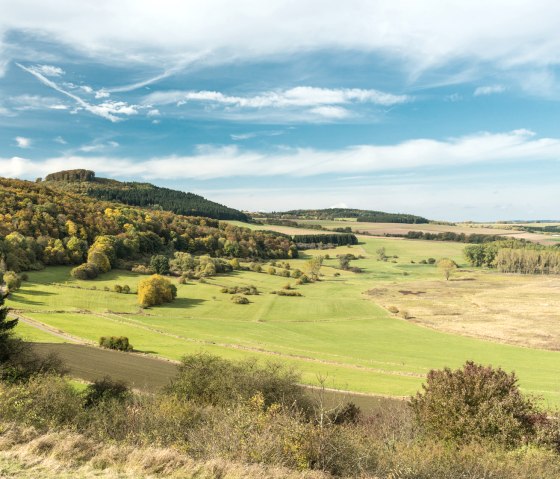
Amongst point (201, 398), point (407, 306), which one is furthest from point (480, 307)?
point (201, 398)

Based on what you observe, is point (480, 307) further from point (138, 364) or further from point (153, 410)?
point (153, 410)

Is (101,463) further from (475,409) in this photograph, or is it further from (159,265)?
(159,265)

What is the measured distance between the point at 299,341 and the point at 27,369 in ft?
114

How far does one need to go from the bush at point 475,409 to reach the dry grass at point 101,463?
10711mm

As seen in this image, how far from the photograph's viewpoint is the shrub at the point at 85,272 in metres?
87.6

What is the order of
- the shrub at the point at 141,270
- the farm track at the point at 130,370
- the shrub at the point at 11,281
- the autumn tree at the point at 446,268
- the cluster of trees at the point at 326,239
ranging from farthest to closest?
1. the cluster of trees at the point at 326,239
2. the autumn tree at the point at 446,268
3. the shrub at the point at 141,270
4. the shrub at the point at 11,281
5. the farm track at the point at 130,370

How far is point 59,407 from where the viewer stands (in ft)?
65.8

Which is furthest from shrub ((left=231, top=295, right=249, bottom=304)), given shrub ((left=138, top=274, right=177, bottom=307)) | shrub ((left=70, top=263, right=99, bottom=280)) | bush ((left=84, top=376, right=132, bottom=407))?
bush ((left=84, top=376, right=132, bottom=407))

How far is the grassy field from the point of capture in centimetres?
4407

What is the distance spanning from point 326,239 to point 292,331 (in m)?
131

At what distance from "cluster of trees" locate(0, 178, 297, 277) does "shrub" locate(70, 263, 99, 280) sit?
0.20 m

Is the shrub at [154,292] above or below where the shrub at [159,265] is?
below

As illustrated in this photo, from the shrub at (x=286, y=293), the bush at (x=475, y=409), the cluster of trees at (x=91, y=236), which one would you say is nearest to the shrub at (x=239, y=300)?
the shrub at (x=286, y=293)

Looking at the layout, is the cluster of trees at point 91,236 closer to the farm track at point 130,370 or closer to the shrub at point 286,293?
the shrub at point 286,293
